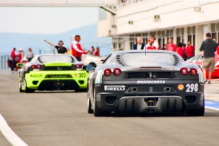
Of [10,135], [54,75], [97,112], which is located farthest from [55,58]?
[10,135]

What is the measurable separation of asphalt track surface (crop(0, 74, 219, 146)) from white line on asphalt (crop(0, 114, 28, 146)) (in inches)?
2.7

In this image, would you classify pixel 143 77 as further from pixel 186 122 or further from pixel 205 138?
pixel 205 138

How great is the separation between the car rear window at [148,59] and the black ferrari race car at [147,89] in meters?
0.17

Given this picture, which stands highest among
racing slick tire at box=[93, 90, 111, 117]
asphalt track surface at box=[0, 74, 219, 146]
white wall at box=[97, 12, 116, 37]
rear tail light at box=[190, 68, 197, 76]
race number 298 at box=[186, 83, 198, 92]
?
white wall at box=[97, 12, 116, 37]

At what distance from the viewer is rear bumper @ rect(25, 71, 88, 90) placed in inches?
778

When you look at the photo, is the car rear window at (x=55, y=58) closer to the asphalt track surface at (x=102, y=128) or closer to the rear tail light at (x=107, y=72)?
the asphalt track surface at (x=102, y=128)

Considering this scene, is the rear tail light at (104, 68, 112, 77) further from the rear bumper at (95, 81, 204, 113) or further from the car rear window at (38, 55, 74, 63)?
the car rear window at (38, 55, 74, 63)

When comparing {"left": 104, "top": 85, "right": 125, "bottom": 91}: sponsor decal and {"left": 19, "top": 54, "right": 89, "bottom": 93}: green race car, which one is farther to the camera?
{"left": 19, "top": 54, "right": 89, "bottom": 93}: green race car

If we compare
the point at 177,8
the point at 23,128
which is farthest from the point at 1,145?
the point at 177,8

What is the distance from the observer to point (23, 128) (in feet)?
33.7

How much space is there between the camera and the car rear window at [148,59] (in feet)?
40.5

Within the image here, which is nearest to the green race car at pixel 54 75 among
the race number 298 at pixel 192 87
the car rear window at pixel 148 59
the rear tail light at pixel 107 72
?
the car rear window at pixel 148 59

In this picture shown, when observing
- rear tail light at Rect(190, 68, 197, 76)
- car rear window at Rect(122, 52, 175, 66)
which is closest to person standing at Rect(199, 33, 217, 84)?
car rear window at Rect(122, 52, 175, 66)

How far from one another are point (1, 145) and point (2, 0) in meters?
49.4
